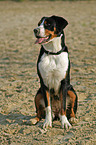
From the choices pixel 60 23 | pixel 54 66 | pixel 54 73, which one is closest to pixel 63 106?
pixel 54 73

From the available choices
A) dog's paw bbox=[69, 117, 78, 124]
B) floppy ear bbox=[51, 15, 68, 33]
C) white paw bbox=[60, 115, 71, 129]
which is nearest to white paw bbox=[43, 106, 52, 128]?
white paw bbox=[60, 115, 71, 129]

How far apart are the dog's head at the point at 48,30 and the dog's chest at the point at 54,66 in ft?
0.81

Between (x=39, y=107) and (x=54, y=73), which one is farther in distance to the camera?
(x=39, y=107)

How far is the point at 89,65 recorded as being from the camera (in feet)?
23.5

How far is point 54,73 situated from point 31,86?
85.1 inches

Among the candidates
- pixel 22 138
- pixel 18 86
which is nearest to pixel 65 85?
pixel 22 138

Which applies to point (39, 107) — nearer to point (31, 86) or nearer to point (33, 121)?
point (33, 121)

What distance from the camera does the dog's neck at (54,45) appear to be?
146 inches

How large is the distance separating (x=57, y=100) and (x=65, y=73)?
484 mm

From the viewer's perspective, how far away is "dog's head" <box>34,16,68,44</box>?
365 centimetres

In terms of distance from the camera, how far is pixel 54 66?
375 centimetres

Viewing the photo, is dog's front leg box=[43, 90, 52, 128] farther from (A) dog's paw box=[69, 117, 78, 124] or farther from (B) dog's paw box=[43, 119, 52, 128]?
(A) dog's paw box=[69, 117, 78, 124]

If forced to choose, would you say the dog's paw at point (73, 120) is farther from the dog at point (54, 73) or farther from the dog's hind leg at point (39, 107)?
the dog's hind leg at point (39, 107)

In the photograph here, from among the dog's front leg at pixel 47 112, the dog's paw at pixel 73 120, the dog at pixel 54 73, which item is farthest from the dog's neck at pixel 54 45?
the dog's paw at pixel 73 120
